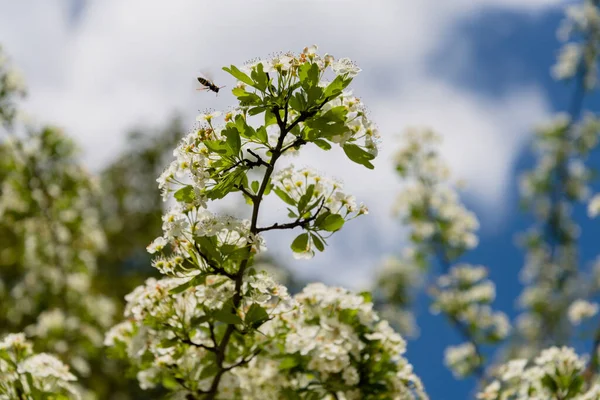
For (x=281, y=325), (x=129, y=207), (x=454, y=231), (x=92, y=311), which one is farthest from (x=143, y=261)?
(x=281, y=325)

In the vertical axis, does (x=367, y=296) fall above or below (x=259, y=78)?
below

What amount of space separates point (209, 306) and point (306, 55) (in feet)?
3.54

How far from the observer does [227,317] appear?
2424 millimetres

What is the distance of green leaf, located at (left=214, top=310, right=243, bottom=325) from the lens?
242 centimetres

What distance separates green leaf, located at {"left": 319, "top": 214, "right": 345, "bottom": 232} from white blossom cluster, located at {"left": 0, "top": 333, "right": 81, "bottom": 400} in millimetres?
1429

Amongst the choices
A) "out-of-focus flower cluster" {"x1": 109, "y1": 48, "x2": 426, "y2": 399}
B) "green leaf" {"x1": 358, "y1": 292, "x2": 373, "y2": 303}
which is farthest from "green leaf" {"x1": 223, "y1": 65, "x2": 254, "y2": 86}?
"green leaf" {"x1": 358, "y1": 292, "x2": 373, "y2": 303}

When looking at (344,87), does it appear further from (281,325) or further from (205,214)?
(281,325)

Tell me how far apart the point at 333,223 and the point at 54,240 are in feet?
17.9

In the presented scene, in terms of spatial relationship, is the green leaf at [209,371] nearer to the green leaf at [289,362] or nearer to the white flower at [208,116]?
the green leaf at [289,362]

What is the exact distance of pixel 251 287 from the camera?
2.56 m

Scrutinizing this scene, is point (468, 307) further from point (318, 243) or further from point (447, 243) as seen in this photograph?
point (318, 243)

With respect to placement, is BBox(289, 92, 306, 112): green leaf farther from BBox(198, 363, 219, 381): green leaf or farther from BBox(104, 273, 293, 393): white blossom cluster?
BBox(198, 363, 219, 381): green leaf

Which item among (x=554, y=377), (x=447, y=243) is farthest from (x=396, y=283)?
(x=554, y=377)

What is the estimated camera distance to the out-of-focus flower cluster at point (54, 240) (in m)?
7.08
